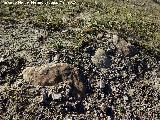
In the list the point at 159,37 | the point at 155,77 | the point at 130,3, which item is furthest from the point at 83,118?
the point at 130,3

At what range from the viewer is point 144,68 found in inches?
576

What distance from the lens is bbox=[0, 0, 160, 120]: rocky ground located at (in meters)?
11.7

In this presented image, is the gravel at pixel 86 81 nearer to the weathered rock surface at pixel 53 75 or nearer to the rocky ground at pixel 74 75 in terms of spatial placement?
the rocky ground at pixel 74 75

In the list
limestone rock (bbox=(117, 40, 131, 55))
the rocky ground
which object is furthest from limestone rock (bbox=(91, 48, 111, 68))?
limestone rock (bbox=(117, 40, 131, 55))

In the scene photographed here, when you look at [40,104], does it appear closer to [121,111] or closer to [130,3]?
[121,111]

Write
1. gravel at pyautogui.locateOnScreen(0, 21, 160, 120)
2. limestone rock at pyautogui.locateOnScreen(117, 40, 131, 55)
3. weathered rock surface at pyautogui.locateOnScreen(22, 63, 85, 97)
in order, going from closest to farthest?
gravel at pyautogui.locateOnScreen(0, 21, 160, 120)
weathered rock surface at pyautogui.locateOnScreen(22, 63, 85, 97)
limestone rock at pyautogui.locateOnScreen(117, 40, 131, 55)

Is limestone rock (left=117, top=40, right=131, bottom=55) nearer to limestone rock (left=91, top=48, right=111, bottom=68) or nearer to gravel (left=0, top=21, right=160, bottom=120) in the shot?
gravel (left=0, top=21, right=160, bottom=120)

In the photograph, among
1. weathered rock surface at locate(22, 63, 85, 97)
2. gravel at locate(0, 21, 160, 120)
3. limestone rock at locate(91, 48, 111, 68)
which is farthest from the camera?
limestone rock at locate(91, 48, 111, 68)

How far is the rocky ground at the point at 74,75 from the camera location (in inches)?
459

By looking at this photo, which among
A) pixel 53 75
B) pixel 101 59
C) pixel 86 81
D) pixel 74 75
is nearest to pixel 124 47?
pixel 101 59

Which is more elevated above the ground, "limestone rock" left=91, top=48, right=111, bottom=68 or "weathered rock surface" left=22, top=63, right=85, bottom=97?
"weathered rock surface" left=22, top=63, right=85, bottom=97

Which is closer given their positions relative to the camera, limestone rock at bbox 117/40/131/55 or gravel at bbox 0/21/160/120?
gravel at bbox 0/21/160/120

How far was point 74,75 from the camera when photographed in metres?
12.7

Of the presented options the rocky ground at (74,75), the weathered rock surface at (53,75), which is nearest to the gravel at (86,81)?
the rocky ground at (74,75)
